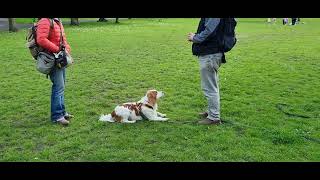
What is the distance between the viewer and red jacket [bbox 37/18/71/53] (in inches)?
253

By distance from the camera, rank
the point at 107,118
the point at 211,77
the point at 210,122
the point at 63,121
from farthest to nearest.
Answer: the point at 107,118
the point at 63,121
the point at 210,122
the point at 211,77

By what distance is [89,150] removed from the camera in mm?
5730

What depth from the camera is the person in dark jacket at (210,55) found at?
6.31 metres

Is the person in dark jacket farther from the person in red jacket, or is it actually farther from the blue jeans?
the blue jeans

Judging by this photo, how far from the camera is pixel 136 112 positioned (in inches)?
279

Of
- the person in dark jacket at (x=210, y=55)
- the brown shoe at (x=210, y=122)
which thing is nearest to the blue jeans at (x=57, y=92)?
the person in dark jacket at (x=210, y=55)

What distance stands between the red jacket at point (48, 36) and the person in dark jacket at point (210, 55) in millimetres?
2073

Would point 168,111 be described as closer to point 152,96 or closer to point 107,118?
point 152,96

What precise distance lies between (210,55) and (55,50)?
94.1 inches

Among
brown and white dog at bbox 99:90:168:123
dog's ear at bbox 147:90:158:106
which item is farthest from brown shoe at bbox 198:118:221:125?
dog's ear at bbox 147:90:158:106

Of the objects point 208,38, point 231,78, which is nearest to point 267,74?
point 231,78

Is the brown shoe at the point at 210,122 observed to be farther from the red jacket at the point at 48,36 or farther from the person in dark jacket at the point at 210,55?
the red jacket at the point at 48,36

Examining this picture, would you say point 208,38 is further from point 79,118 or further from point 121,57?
point 121,57

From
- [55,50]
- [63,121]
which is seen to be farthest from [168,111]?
[55,50]
